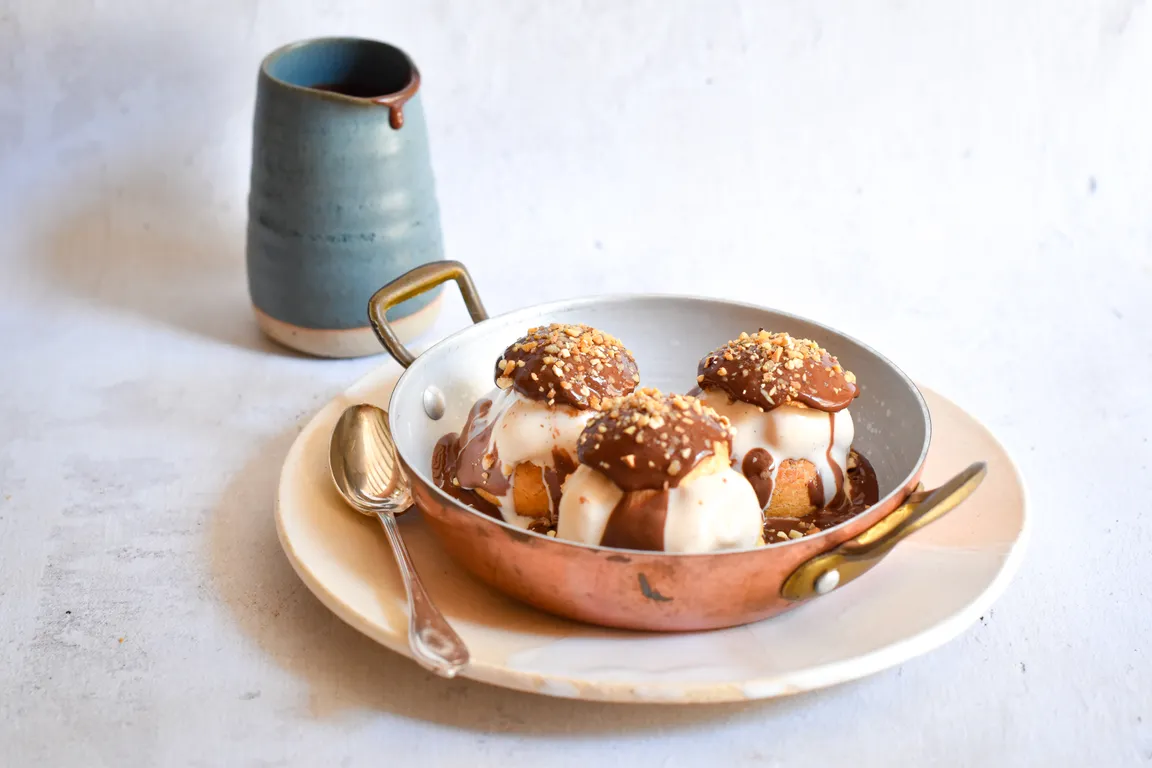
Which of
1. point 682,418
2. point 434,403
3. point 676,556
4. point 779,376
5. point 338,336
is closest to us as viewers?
point 676,556

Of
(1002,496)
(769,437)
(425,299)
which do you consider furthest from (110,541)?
(1002,496)

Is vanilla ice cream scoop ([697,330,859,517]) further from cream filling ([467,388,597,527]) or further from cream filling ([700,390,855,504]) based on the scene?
cream filling ([467,388,597,527])

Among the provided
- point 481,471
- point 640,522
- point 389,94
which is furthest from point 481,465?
point 389,94

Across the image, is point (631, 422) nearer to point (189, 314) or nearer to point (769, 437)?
point (769, 437)

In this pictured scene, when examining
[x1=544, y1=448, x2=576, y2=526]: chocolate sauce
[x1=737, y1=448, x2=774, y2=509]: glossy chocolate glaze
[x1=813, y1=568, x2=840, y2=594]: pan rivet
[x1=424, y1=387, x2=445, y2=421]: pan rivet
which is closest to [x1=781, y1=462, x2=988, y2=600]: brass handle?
[x1=813, y1=568, x2=840, y2=594]: pan rivet

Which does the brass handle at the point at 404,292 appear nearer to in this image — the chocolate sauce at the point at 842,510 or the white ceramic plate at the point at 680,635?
the white ceramic plate at the point at 680,635

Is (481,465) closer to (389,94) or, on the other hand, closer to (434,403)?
(434,403)

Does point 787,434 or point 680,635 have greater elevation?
point 787,434
